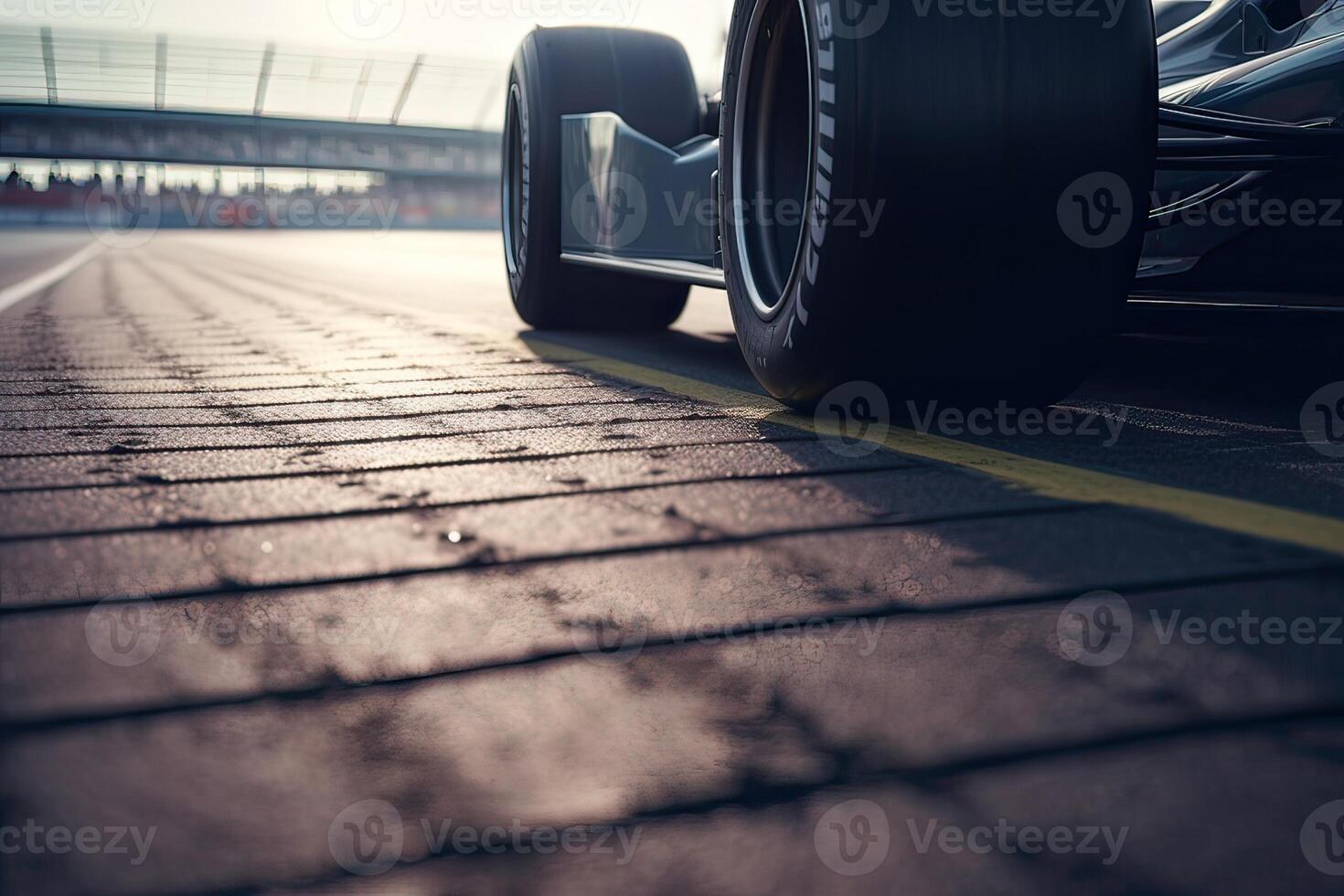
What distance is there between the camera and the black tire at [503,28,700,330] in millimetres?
4395

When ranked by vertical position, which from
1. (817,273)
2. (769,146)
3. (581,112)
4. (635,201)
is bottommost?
(817,273)

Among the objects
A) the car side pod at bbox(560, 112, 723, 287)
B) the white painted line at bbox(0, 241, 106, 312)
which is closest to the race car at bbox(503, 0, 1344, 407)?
the car side pod at bbox(560, 112, 723, 287)

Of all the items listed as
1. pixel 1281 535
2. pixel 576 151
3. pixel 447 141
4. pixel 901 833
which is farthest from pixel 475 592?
pixel 447 141

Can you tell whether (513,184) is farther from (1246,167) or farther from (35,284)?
(35,284)

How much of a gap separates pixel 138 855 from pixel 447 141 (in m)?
48.1

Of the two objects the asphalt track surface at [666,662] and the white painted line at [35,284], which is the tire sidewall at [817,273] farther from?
the white painted line at [35,284]

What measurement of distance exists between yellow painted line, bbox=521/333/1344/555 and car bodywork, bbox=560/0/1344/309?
2.19 ft

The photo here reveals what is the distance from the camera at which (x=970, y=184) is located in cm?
196

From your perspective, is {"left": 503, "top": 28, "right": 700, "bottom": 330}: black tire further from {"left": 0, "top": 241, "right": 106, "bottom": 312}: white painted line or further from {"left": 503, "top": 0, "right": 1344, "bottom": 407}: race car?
{"left": 0, "top": 241, "right": 106, "bottom": 312}: white painted line

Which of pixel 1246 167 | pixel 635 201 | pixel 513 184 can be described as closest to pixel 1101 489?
pixel 1246 167

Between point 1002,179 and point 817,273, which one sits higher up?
point 1002,179

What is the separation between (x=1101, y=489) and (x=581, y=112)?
322cm

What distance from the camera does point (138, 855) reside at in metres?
0.81

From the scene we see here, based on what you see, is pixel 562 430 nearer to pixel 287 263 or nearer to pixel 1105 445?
pixel 1105 445
